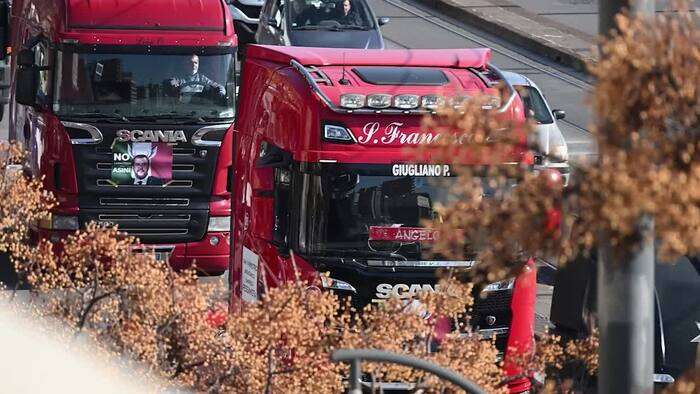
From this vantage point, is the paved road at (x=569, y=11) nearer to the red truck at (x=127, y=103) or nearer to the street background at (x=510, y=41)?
the street background at (x=510, y=41)

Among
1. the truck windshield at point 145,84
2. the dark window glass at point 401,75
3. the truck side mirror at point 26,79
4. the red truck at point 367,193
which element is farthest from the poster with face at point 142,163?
the dark window glass at point 401,75

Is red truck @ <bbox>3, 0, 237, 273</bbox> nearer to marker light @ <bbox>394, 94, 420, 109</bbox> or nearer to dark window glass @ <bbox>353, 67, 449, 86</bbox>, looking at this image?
dark window glass @ <bbox>353, 67, 449, 86</bbox>

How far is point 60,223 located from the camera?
1842 centimetres

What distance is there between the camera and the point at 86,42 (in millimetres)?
18297

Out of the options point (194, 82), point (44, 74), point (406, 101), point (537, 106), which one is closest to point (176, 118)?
point (194, 82)

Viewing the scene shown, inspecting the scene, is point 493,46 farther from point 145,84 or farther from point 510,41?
point 145,84

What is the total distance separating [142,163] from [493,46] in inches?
689

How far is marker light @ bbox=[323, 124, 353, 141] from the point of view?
13344 mm

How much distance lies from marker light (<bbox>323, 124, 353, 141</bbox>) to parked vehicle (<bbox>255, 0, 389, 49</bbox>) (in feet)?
52.9

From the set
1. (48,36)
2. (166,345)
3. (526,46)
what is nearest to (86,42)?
(48,36)

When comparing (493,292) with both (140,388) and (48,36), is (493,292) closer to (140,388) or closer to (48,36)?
(140,388)

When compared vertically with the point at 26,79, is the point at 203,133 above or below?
below

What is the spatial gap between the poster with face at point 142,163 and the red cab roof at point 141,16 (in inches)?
57.2

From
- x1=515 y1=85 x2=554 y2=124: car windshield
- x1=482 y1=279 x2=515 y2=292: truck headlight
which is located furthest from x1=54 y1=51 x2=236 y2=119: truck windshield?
x1=515 y1=85 x2=554 y2=124: car windshield
